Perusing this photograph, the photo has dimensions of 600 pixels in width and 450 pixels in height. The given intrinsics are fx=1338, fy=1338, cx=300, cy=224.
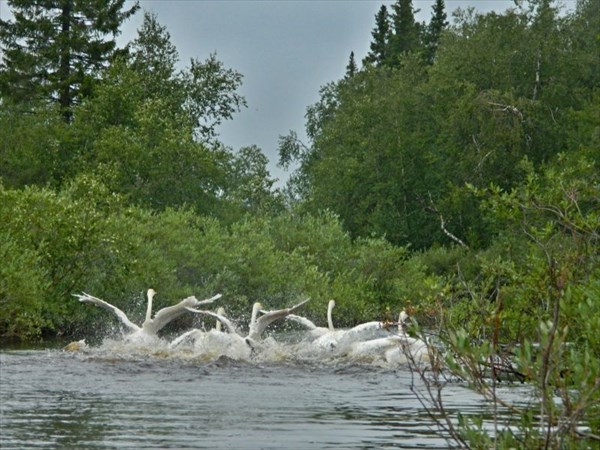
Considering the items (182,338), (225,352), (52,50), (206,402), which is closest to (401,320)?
(206,402)

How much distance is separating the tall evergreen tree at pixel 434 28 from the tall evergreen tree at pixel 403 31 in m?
0.65

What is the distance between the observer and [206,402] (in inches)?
604

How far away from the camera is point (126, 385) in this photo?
1722cm

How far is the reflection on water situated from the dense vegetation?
23.7 ft

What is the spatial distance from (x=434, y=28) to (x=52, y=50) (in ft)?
99.7

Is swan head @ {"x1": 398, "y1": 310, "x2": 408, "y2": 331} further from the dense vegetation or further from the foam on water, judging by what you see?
the dense vegetation

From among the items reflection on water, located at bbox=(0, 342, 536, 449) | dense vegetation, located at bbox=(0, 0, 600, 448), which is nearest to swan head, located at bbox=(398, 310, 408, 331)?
reflection on water, located at bbox=(0, 342, 536, 449)

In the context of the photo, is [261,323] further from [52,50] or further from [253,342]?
[52,50]

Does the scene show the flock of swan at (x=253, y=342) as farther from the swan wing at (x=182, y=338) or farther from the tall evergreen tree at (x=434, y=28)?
the tall evergreen tree at (x=434, y=28)

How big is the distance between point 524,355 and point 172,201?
4286 centimetres

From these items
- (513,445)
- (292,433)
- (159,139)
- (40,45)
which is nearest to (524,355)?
(513,445)

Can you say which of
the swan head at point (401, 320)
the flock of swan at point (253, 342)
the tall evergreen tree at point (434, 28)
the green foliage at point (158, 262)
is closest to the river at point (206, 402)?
the flock of swan at point (253, 342)

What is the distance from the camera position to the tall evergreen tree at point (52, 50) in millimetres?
55469

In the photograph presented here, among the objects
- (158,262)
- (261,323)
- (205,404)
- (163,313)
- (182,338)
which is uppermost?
(158,262)
